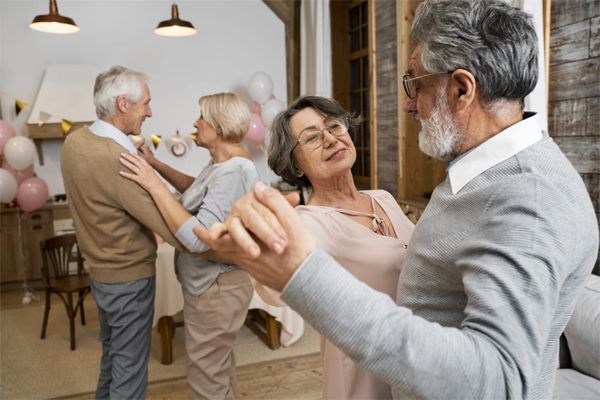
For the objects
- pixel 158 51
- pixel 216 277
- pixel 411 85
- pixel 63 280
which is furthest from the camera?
pixel 158 51

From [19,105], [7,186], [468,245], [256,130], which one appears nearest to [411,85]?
[468,245]

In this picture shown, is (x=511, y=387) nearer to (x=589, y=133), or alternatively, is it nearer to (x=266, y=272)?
(x=266, y=272)

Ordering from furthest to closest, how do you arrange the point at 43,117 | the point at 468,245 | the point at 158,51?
the point at 158,51 < the point at 43,117 < the point at 468,245

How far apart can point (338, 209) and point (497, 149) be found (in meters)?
0.68

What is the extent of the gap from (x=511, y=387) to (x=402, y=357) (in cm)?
16

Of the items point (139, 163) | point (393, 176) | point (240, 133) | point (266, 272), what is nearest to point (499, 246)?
point (266, 272)

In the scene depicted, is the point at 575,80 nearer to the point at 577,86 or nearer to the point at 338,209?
the point at 577,86

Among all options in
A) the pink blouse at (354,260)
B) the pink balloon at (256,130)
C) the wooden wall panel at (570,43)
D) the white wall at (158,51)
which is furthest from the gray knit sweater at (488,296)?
the white wall at (158,51)

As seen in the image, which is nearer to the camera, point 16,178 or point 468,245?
point 468,245

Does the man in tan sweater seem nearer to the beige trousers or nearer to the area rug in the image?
the beige trousers

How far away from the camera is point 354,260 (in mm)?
1292

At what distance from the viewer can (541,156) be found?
2.57ft

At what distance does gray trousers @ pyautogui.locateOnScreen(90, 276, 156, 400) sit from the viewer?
2072 millimetres

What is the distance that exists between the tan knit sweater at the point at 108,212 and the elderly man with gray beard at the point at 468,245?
131 cm
